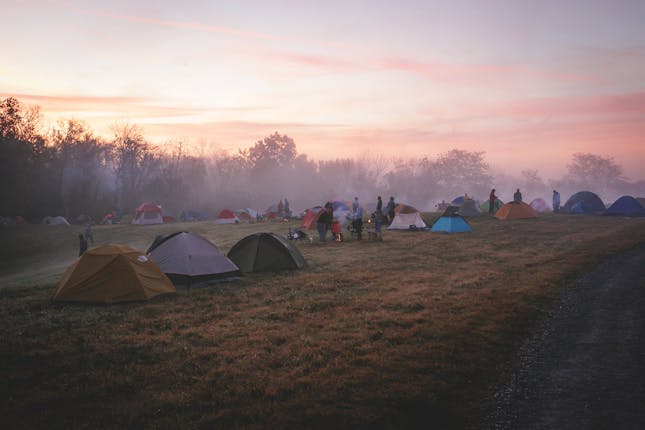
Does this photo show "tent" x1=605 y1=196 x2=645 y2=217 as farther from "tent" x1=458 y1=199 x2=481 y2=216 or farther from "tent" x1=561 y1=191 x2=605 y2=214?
"tent" x1=458 y1=199 x2=481 y2=216

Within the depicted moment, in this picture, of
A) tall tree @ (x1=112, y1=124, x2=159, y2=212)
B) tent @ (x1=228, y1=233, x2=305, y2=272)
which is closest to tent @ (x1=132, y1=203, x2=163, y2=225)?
tall tree @ (x1=112, y1=124, x2=159, y2=212)

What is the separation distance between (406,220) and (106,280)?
79.9 ft

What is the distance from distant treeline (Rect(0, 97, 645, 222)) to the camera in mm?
61062

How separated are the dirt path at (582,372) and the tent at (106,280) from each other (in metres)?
10.5

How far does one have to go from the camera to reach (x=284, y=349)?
8586 mm

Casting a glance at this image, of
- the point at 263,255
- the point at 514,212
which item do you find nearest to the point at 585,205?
the point at 514,212

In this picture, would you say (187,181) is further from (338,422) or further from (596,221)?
(338,422)

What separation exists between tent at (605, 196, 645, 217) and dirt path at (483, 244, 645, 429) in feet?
114

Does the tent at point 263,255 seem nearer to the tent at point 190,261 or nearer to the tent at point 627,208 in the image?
the tent at point 190,261

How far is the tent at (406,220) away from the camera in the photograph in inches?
1272

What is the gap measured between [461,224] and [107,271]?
24.6 meters

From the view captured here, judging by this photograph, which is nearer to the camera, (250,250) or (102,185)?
(250,250)

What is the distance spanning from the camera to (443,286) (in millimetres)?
14203

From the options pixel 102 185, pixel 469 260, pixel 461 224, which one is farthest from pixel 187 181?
pixel 469 260
